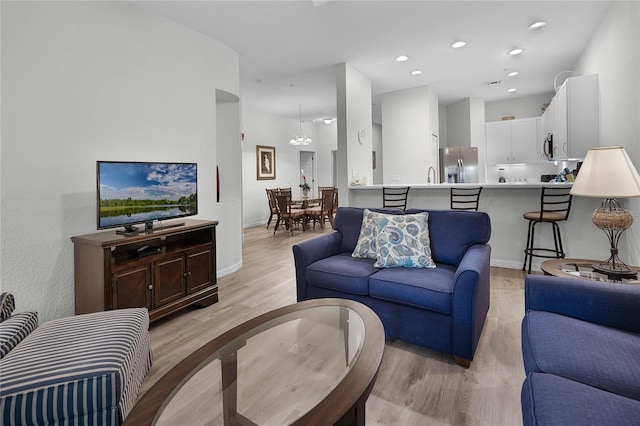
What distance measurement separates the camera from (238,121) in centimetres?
445

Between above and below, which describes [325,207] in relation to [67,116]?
below

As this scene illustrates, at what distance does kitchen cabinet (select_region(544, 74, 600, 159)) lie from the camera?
369cm

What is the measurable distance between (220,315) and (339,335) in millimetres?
1677

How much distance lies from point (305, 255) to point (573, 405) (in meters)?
1.91

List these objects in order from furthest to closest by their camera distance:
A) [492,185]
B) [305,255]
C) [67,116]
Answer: [492,185] → [305,255] → [67,116]

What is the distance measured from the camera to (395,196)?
490 cm

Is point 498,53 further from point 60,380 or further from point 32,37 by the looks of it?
point 60,380

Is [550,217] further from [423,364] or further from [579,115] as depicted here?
[423,364]

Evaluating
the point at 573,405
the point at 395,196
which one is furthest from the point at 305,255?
the point at 395,196

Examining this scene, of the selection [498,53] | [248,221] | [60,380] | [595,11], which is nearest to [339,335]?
[60,380]

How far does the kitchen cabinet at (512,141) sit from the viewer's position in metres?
6.61

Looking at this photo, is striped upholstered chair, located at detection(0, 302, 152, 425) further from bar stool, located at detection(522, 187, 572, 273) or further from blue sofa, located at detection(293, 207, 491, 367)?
bar stool, located at detection(522, 187, 572, 273)

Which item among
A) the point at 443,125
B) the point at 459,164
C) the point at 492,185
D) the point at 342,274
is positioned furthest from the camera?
the point at 443,125

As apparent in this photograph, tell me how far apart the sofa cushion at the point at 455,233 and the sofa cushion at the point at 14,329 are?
2629 mm
